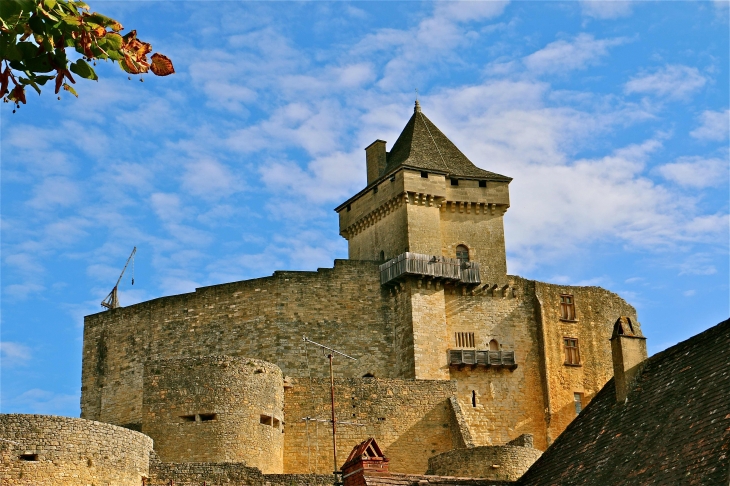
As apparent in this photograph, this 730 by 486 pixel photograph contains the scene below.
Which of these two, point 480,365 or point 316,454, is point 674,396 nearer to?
point 316,454

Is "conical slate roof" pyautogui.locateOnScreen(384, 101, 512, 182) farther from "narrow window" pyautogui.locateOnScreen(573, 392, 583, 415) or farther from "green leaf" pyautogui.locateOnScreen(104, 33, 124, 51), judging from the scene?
"green leaf" pyautogui.locateOnScreen(104, 33, 124, 51)

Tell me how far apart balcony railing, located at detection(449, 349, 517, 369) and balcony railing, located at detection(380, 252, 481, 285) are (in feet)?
9.52

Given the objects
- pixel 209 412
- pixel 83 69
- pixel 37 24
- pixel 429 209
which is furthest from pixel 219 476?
pixel 37 24

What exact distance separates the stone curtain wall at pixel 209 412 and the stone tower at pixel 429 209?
12233mm

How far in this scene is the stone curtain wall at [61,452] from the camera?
2612cm

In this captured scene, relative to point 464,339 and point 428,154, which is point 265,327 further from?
point 428,154

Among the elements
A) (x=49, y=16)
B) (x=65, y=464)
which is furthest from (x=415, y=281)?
(x=49, y=16)

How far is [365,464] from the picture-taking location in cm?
2230

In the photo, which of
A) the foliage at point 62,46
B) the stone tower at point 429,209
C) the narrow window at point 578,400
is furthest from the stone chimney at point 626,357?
the narrow window at point 578,400

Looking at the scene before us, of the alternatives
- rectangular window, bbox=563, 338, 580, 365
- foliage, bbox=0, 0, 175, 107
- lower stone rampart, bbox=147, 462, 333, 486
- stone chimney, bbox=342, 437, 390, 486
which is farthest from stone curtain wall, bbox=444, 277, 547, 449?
foliage, bbox=0, 0, 175, 107

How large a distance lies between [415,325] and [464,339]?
7.50 ft

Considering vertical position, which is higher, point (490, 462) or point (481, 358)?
point (481, 358)

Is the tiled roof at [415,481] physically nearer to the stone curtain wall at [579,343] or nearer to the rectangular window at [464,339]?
the rectangular window at [464,339]

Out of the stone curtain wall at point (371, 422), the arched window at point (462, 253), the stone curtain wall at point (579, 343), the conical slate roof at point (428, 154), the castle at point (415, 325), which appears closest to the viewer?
the stone curtain wall at point (371, 422)
